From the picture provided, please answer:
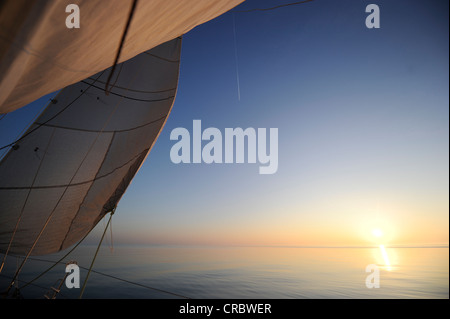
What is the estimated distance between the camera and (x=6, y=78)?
3.90 feet

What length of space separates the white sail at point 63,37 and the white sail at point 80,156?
4061 millimetres

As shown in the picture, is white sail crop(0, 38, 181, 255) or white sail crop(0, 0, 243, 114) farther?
white sail crop(0, 38, 181, 255)

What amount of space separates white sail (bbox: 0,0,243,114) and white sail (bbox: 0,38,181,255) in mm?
4061

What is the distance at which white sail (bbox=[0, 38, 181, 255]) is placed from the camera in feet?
17.5

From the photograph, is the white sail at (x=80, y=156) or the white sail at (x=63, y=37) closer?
the white sail at (x=63, y=37)

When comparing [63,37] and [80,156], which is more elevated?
[80,156]

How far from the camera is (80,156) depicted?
18.3 ft

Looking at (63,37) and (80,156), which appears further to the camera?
Answer: (80,156)

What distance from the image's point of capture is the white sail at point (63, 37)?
3.50 ft

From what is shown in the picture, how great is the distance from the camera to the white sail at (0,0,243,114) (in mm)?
1066

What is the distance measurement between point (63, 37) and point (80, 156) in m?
5.10
